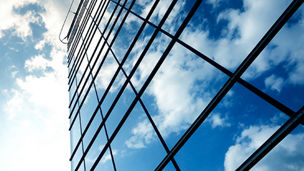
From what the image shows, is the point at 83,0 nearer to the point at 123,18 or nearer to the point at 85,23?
the point at 85,23

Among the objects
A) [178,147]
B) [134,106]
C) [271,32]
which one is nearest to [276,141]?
[271,32]

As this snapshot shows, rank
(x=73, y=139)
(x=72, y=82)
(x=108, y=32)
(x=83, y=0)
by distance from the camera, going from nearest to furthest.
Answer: (x=108, y=32), (x=73, y=139), (x=72, y=82), (x=83, y=0)

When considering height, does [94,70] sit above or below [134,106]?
above

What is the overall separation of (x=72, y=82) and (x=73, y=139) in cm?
594

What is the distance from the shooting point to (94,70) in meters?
12.6

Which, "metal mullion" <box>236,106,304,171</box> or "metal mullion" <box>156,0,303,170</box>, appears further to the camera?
"metal mullion" <box>156,0,303,170</box>

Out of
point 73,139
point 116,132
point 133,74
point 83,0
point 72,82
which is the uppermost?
point 83,0

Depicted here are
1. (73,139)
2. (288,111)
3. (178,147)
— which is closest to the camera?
(288,111)

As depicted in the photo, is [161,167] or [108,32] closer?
[161,167]

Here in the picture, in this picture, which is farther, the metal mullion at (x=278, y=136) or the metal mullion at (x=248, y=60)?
the metal mullion at (x=248, y=60)

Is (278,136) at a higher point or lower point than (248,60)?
lower

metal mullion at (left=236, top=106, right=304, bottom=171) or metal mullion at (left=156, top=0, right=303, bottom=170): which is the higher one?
metal mullion at (left=156, top=0, right=303, bottom=170)

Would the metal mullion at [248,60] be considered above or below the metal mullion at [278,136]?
Result: above

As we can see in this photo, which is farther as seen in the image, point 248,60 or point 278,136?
point 248,60
